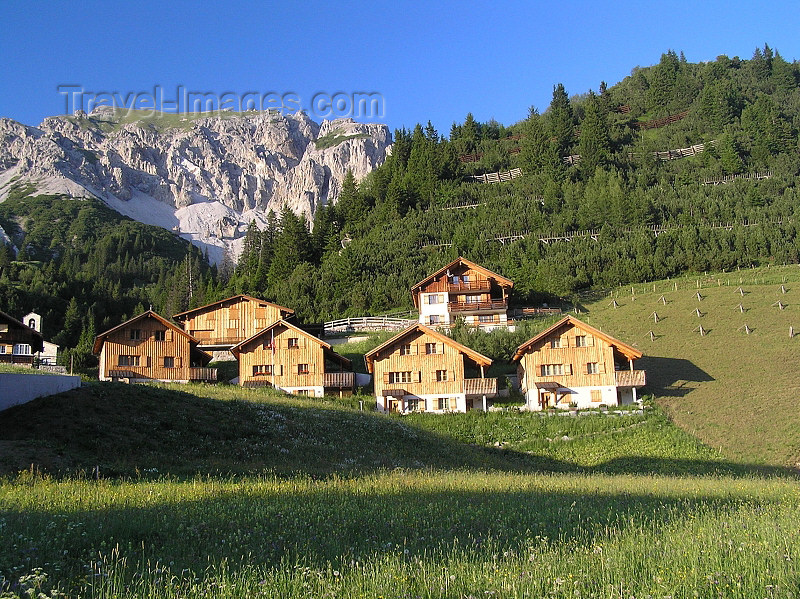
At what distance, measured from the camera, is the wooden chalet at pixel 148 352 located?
52.8 meters

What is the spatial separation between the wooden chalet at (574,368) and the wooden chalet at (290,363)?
14989 millimetres

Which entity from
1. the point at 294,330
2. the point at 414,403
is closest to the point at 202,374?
the point at 294,330

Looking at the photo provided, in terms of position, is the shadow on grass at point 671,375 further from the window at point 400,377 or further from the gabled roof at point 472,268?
the gabled roof at point 472,268

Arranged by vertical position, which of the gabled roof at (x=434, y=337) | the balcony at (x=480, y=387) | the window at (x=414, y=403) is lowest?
the window at (x=414, y=403)

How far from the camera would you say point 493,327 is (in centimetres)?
6281

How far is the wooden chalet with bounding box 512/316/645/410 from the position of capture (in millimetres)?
44406

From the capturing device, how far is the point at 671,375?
4531 cm

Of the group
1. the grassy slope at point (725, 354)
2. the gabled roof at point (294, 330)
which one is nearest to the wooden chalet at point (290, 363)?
the gabled roof at point (294, 330)

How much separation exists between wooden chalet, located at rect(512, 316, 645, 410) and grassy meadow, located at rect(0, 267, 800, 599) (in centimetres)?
722

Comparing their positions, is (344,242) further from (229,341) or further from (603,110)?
(603,110)

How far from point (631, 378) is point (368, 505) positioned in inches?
1356

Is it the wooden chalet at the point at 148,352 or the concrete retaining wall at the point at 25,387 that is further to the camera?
the wooden chalet at the point at 148,352

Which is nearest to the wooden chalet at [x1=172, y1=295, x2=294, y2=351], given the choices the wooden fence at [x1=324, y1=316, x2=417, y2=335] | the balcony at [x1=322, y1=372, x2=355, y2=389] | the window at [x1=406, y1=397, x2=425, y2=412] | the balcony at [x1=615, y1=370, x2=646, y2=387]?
the wooden fence at [x1=324, y1=316, x2=417, y2=335]

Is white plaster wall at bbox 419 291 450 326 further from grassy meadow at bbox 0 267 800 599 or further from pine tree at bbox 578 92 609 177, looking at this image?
pine tree at bbox 578 92 609 177
